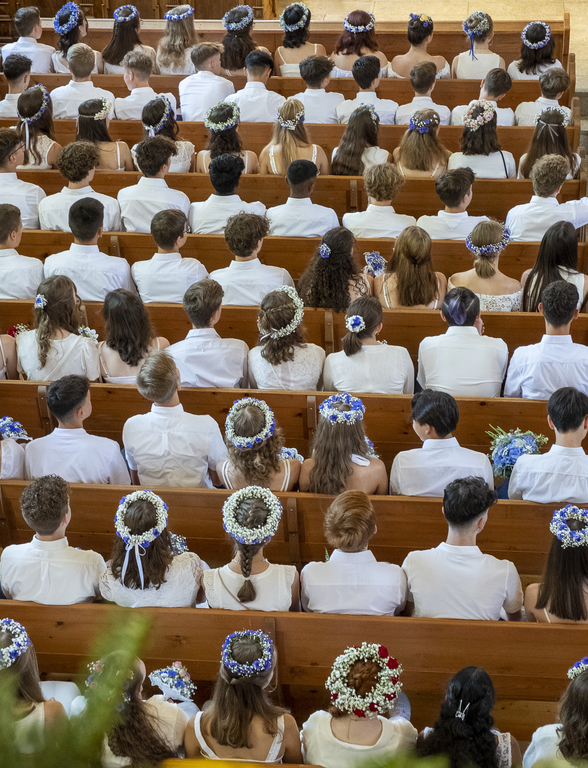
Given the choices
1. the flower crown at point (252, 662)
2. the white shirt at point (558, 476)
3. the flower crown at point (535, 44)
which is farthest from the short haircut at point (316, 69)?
the flower crown at point (252, 662)

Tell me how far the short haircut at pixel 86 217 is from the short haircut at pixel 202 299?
89 centimetres

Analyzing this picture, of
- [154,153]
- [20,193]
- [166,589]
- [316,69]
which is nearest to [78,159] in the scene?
[154,153]

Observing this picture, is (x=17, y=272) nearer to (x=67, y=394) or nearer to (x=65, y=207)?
(x=65, y=207)

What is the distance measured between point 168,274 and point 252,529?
81.6 inches

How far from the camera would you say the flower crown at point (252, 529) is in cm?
258

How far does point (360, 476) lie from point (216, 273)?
1.62m

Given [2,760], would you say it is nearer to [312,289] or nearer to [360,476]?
[360,476]

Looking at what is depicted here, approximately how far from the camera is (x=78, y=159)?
182 inches

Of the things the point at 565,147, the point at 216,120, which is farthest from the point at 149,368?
the point at 565,147

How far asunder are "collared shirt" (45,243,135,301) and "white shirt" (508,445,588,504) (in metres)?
2.31

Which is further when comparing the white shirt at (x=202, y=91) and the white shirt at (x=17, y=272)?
the white shirt at (x=202, y=91)

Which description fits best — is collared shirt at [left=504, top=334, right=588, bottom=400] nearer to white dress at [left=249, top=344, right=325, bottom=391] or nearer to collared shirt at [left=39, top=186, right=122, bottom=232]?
white dress at [left=249, top=344, right=325, bottom=391]

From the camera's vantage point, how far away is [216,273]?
4.34m

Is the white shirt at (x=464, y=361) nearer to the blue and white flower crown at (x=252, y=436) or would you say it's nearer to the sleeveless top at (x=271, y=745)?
the blue and white flower crown at (x=252, y=436)
